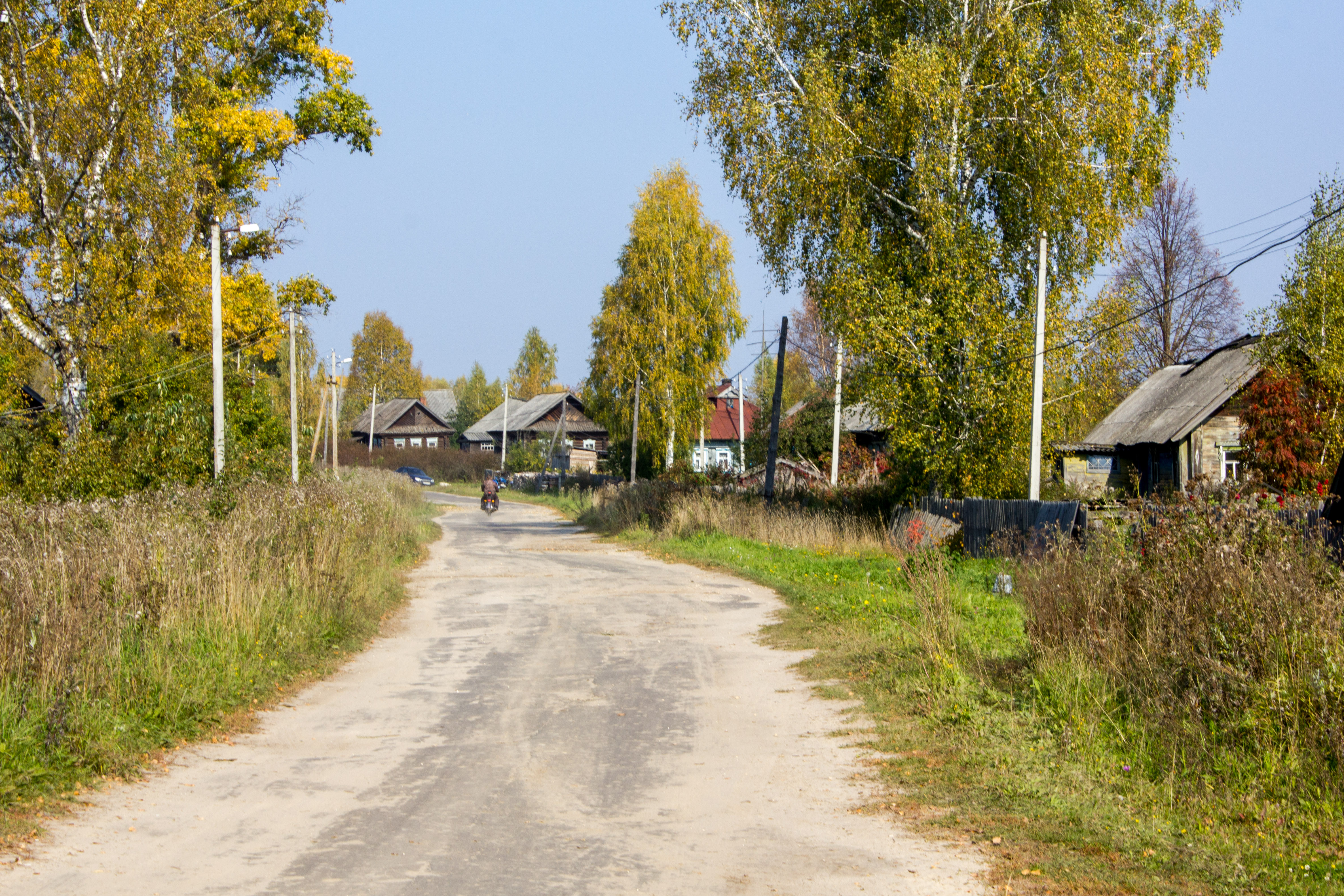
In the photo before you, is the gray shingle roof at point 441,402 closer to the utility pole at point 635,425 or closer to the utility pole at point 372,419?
the utility pole at point 372,419

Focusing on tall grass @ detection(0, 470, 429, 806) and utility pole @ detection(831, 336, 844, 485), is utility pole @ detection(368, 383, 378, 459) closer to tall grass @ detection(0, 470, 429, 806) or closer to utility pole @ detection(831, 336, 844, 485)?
utility pole @ detection(831, 336, 844, 485)

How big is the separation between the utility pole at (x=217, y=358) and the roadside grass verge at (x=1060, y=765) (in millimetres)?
12209

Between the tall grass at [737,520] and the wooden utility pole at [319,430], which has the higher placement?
the wooden utility pole at [319,430]

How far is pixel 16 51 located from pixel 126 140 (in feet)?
7.66

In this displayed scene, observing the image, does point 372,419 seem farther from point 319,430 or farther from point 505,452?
point 319,430

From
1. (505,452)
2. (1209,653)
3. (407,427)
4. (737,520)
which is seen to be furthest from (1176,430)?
(407,427)

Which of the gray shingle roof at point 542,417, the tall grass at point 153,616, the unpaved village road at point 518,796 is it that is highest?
the gray shingle roof at point 542,417

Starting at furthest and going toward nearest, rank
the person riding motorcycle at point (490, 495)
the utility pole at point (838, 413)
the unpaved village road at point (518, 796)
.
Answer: the person riding motorcycle at point (490, 495) → the utility pole at point (838, 413) → the unpaved village road at point (518, 796)

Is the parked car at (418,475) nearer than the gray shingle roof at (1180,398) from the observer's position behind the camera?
No

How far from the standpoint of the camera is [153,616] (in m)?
9.43

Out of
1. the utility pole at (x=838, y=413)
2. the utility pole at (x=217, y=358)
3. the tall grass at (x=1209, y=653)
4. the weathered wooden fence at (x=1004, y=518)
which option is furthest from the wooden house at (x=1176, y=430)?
the utility pole at (x=217, y=358)

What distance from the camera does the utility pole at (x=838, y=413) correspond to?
76.3 feet

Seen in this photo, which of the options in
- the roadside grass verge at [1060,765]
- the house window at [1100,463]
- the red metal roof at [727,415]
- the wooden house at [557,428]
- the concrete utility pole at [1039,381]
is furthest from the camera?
the wooden house at [557,428]

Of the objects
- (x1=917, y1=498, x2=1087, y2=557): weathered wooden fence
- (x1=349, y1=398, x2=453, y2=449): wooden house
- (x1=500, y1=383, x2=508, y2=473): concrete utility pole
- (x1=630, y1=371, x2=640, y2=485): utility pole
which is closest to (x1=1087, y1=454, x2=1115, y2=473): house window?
(x1=630, y1=371, x2=640, y2=485): utility pole
